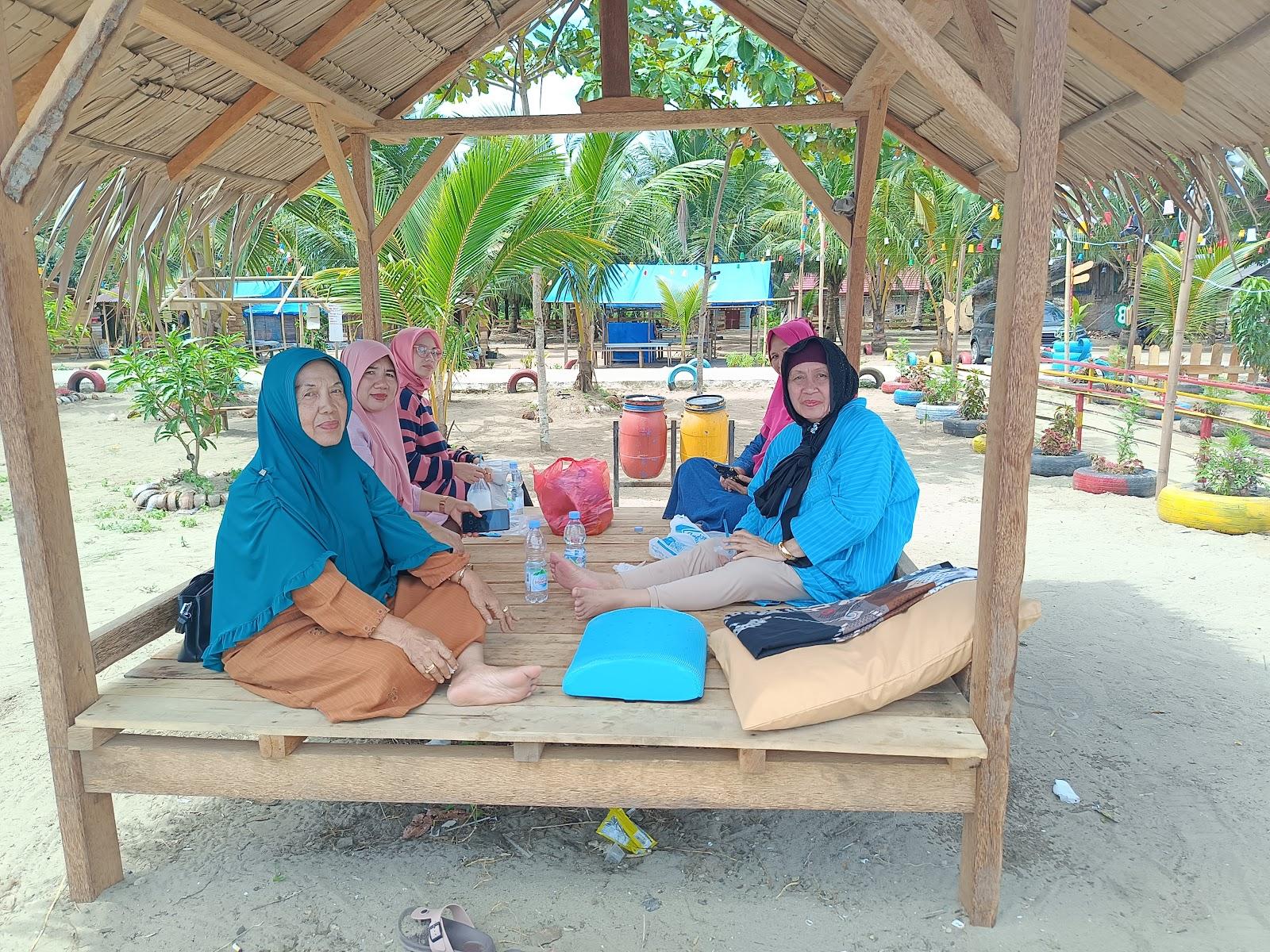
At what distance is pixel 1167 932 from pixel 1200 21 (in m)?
3.05

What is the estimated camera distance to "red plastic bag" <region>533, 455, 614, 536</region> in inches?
185

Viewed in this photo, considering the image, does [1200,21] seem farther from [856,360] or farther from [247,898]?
[247,898]

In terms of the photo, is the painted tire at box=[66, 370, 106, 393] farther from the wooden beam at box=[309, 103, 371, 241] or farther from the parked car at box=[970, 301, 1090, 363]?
the parked car at box=[970, 301, 1090, 363]

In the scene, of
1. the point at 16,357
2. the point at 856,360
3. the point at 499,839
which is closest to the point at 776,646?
the point at 499,839

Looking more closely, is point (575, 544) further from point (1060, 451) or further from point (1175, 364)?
point (1060, 451)

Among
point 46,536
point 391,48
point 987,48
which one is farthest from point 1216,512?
point 46,536

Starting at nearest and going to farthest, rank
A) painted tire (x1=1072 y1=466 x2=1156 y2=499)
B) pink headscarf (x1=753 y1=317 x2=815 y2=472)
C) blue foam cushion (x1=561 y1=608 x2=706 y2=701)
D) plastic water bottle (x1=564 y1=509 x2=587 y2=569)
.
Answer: blue foam cushion (x1=561 y1=608 x2=706 y2=701) < plastic water bottle (x1=564 y1=509 x2=587 y2=569) < pink headscarf (x1=753 y1=317 x2=815 y2=472) < painted tire (x1=1072 y1=466 x2=1156 y2=499)

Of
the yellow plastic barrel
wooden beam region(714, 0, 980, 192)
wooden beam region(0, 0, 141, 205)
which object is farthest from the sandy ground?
wooden beam region(714, 0, 980, 192)

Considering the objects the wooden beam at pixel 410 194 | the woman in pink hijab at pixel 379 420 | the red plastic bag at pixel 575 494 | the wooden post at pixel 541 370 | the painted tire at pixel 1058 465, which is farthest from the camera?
the wooden post at pixel 541 370

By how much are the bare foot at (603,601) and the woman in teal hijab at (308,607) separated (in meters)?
0.53

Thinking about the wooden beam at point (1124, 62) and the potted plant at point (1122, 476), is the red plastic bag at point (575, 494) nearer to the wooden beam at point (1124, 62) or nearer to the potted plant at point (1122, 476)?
the wooden beam at point (1124, 62)

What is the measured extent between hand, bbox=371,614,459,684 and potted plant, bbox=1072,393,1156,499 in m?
7.30

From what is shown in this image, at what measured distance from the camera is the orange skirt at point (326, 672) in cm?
263

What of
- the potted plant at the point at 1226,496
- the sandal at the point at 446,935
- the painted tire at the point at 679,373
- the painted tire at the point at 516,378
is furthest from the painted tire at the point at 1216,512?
the painted tire at the point at 516,378
